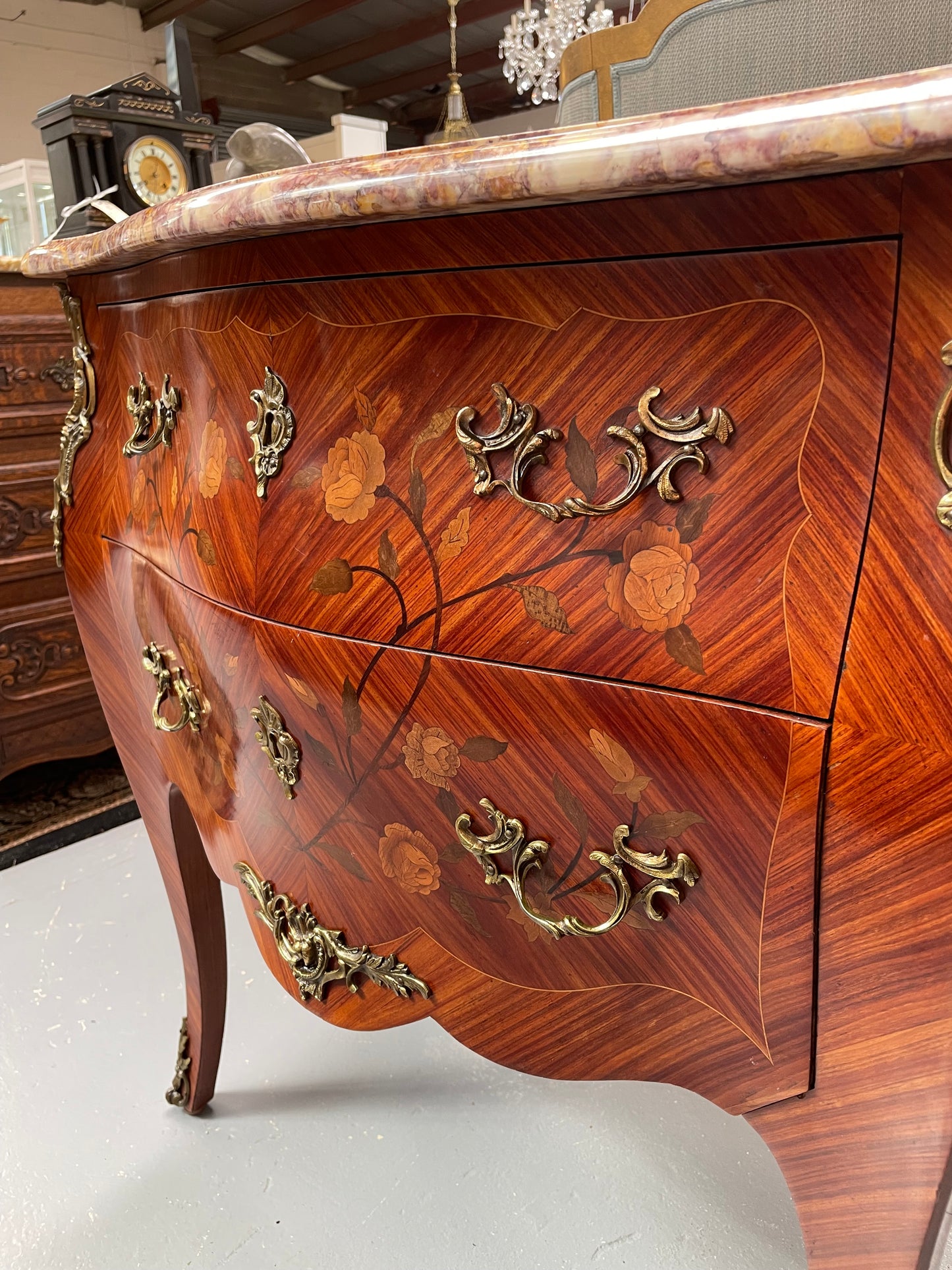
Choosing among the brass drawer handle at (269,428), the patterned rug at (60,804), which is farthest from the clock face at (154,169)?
the brass drawer handle at (269,428)

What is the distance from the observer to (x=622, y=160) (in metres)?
0.33

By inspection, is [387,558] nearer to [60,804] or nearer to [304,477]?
[304,477]

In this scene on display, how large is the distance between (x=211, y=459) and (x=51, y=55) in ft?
14.6

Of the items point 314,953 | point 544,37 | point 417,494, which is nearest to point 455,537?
point 417,494

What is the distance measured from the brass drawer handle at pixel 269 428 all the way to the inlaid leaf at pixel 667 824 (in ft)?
0.96

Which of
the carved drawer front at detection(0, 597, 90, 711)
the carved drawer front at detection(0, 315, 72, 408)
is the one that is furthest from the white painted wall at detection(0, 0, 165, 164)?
the carved drawer front at detection(0, 597, 90, 711)

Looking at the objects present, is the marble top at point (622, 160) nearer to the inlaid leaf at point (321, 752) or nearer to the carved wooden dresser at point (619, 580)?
the carved wooden dresser at point (619, 580)

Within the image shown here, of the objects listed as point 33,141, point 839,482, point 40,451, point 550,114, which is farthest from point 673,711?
point 550,114

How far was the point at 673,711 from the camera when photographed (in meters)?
0.43

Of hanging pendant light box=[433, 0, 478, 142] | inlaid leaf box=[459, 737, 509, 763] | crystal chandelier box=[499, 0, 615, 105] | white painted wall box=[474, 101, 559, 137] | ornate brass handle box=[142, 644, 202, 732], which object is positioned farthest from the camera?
white painted wall box=[474, 101, 559, 137]

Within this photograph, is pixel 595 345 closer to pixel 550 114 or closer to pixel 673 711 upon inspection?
pixel 673 711

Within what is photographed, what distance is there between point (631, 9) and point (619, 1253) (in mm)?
1250

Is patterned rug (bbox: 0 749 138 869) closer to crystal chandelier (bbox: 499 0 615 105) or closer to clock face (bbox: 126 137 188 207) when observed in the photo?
clock face (bbox: 126 137 188 207)

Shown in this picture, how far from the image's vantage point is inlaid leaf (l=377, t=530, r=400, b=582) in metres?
0.51
